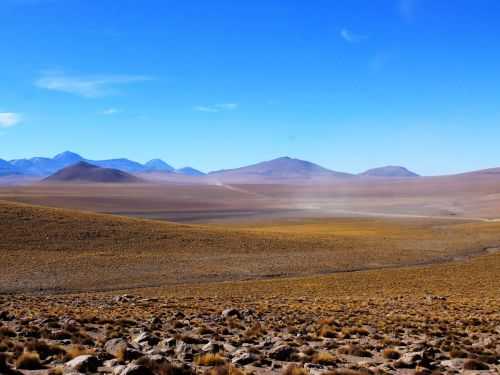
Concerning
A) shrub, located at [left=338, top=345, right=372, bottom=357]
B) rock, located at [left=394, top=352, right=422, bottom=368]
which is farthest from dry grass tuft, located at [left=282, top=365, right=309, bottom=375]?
shrub, located at [left=338, top=345, right=372, bottom=357]

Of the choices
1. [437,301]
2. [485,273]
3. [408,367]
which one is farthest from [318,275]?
[408,367]

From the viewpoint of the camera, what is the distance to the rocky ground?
812cm

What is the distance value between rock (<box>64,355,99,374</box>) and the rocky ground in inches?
0.6

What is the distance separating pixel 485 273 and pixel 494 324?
17773 millimetres

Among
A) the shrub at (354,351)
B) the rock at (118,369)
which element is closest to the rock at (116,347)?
the rock at (118,369)

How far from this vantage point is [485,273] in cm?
3012

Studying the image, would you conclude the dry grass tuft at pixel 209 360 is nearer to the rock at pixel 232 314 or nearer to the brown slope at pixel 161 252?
the rock at pixel 232 314

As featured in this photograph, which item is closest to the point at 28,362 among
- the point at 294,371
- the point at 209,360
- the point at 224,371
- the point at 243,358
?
the point at 209,360

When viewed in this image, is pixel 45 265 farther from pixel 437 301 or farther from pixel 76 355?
pixel 76 355

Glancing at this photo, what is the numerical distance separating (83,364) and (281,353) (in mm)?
3288

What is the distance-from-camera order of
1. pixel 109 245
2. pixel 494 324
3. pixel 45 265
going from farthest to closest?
1. pixel 109 245
2. pixel 45 265
3. pixel 494 324

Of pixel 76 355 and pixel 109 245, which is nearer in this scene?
pixel 76 355

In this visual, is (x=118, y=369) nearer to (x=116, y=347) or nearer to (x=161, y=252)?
(x=116, y=347)

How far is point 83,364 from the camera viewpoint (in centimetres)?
760
